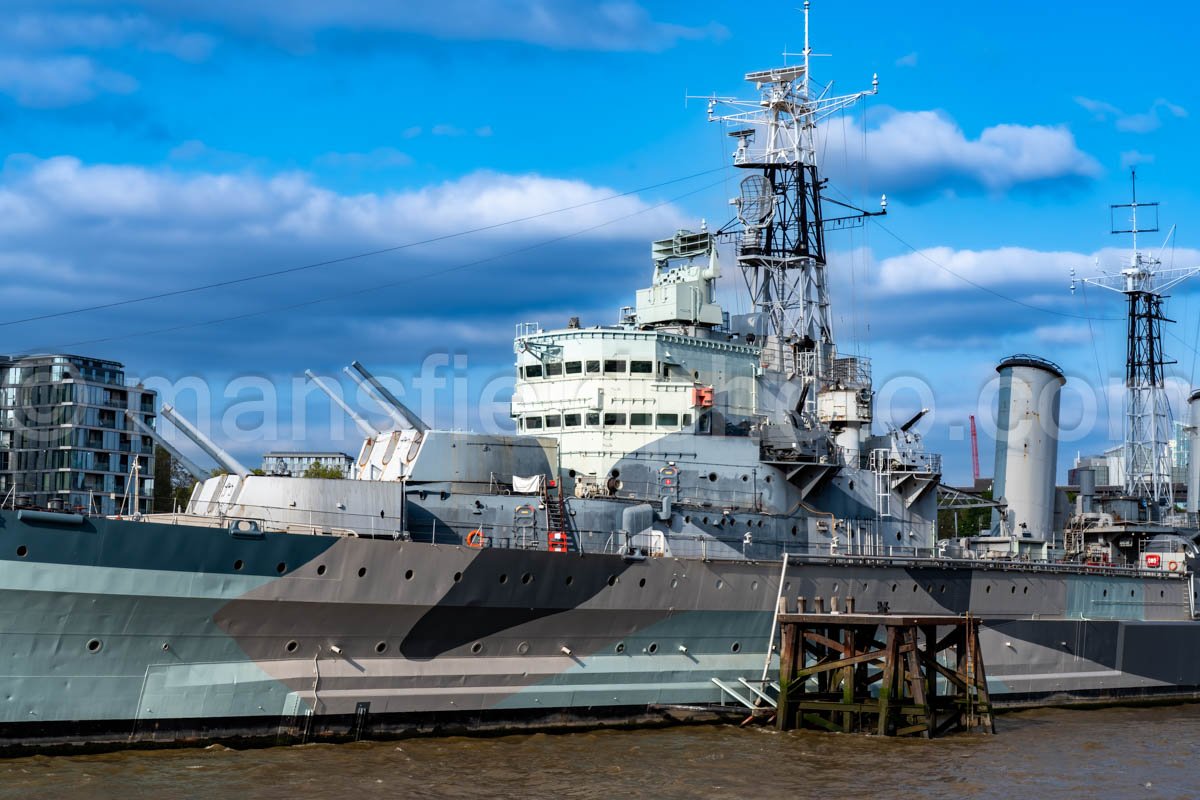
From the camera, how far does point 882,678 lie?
74.4ft

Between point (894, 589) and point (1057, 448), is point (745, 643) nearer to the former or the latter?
point (894, 589)

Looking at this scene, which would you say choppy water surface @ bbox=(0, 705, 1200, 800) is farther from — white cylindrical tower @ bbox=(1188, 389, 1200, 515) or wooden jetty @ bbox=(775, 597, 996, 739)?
white cylindrical tower @ bbox=(1188, 389, 1200, 515)

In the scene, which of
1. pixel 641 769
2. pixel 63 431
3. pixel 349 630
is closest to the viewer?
pixel 641 769

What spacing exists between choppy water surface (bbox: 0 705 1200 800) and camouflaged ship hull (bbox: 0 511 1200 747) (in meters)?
0.60

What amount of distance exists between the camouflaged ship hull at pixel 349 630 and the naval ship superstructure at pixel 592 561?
39 mm

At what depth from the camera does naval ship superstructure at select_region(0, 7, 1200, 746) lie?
60.6 feet

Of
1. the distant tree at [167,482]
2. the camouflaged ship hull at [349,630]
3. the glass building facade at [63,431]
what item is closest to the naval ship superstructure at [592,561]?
the camouflaged ship hull at [349,630]

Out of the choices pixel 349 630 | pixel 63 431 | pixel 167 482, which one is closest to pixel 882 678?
pixel 349 630

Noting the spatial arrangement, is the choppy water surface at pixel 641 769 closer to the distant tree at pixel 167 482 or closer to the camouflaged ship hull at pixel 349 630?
the camouflaged ship hull at pixel 349 630

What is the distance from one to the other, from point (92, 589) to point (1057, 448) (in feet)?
78.6

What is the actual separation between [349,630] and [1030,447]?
1952 centimetres

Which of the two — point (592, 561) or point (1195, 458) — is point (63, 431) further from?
point (1195, 458)

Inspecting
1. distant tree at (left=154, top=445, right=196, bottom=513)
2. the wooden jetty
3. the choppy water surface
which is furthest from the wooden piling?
distant tree at (left=154, top=445, right=196, bottom=513)

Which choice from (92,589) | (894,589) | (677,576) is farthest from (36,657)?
(894,589)
